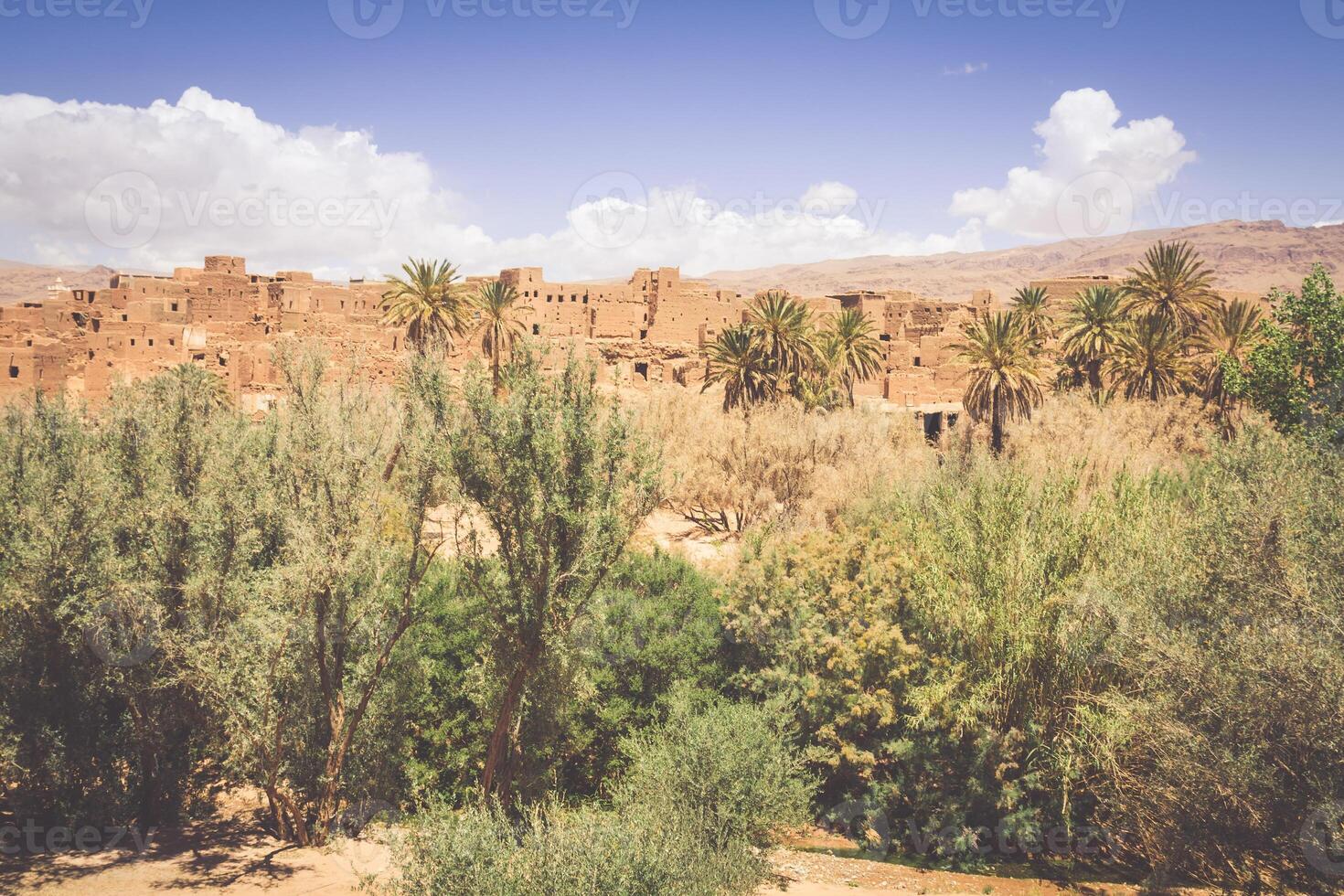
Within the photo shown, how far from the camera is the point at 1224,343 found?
30.1 m

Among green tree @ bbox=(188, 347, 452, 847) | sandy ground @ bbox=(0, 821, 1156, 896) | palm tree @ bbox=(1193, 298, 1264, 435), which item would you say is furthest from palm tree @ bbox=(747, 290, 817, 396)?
green tree @ bbox=(188, 347, 452, 847)

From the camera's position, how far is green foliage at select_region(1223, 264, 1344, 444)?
23062mm

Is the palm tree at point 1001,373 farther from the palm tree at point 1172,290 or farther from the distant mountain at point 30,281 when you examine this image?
the distant mountain at point 30,281

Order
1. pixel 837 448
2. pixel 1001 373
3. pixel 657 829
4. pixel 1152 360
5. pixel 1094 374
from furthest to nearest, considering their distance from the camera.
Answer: pixel 1094 374
pixel 1152 360
pixel 1001 373
pixel 837 448
pixel 657 829

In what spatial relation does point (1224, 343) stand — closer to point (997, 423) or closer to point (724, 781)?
point (997, 423)

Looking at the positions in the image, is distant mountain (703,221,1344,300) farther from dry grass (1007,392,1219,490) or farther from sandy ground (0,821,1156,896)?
sandy ground (0,821,1156,896)

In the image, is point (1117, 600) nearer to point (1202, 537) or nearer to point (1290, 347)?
point (1202, 537)

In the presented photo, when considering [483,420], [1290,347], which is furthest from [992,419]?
[483,420]

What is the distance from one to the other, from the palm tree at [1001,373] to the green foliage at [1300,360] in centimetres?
565

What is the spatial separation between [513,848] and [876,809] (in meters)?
8.12

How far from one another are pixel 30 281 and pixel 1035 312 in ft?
476

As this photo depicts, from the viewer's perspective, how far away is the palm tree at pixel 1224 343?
28531 millimetres

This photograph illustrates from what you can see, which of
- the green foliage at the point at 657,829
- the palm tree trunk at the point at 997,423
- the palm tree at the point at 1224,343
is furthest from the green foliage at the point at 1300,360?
the green foliage at the point at 657,829

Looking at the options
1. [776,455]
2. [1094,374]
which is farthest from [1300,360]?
[776,455]
